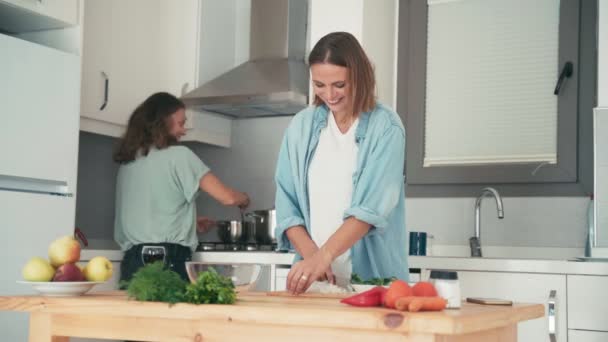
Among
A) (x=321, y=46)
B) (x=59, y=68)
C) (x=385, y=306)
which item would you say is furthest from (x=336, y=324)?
(x=59, y=68)

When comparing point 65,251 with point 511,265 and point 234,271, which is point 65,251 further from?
point 511,265

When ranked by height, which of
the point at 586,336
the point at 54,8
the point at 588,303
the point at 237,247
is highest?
the point at 54,8

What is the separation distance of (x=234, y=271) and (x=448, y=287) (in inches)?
18.6

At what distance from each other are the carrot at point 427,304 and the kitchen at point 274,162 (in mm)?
1678

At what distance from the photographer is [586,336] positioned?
3182mm

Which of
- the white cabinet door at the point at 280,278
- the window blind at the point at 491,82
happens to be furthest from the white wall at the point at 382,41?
the white cabinet door at the point at 280,278

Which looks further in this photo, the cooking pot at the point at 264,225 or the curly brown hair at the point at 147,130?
the cooking pot at the point at 264,225

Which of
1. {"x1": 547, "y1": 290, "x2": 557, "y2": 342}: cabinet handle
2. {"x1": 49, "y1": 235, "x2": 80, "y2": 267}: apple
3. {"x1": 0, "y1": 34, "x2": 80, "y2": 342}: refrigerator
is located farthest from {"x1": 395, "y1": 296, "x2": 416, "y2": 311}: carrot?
{"x1": 0, "y1": 34, "x2": 80, "y2": 342}: refrigerator

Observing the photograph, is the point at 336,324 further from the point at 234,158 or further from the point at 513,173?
the point at 234,158

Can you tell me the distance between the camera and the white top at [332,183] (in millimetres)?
2609

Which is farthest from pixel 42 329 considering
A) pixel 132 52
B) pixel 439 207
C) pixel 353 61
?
pixel 439 207

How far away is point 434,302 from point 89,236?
114 inches

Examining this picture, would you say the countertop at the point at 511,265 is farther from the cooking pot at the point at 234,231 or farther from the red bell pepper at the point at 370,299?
the red bell pepper at the point at 370,299

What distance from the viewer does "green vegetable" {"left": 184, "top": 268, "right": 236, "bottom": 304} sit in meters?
1.79
